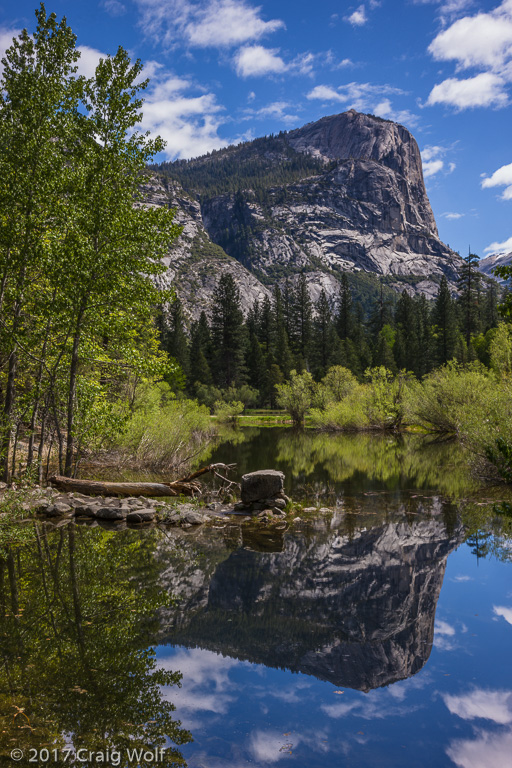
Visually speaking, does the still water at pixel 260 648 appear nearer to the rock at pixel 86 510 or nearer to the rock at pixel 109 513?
the rock at pixel 109 513

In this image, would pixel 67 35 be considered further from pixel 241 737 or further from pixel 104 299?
pixel 241 737

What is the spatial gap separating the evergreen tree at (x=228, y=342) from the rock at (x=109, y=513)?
6107 cm

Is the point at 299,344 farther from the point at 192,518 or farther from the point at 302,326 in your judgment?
the point at 192,518

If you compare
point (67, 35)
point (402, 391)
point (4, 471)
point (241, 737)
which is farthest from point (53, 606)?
point (402, 391)

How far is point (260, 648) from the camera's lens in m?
5.77

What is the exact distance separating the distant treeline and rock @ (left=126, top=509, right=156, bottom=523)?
4877 cm

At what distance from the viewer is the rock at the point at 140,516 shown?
38.8 ft

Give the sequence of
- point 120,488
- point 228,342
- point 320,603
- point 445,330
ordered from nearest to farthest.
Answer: point 320,603 < point 120,488 < point 445,330 < point 228,342

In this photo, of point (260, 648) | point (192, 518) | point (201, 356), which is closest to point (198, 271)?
point (201, 356)

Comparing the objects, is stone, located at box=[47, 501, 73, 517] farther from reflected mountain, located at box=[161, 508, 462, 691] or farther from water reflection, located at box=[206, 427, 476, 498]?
water reflection, located at box=[206, 427, 476, 498]

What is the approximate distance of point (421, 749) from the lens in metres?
4.04

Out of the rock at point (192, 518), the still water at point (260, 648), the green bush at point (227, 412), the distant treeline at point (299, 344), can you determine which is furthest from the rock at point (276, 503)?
the distant treeline at point (299, 344)

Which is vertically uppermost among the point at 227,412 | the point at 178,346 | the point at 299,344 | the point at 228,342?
the point at 299,344

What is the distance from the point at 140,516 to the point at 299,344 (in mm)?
76274
